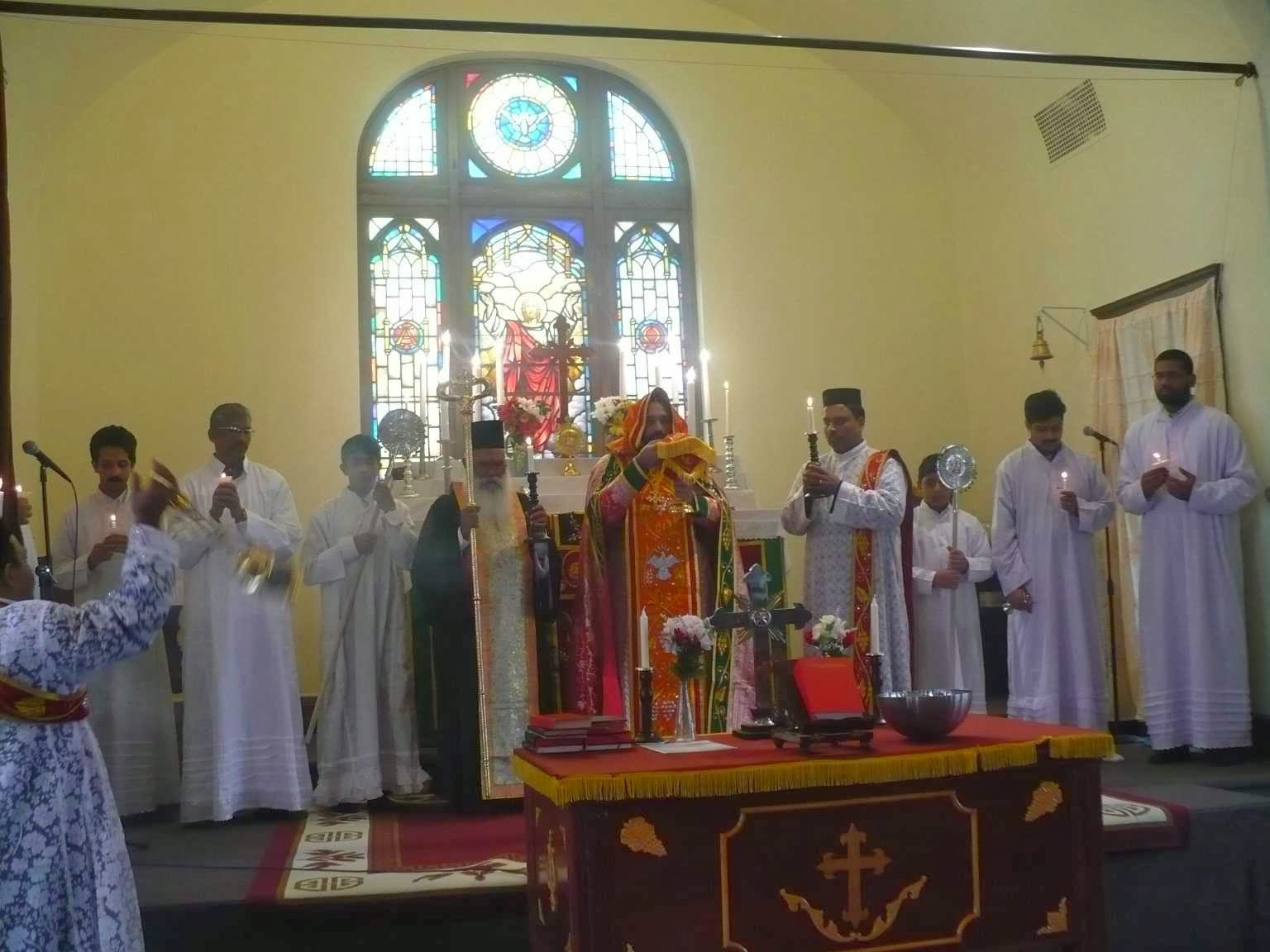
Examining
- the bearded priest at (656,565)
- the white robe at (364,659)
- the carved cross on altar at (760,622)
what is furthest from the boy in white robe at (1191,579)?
the white robe at (364,659)

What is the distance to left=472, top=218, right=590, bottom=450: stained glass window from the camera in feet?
36.2

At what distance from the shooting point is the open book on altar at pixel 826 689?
4684mm

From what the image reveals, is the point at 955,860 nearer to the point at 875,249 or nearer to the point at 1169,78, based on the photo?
the point at 1169,78

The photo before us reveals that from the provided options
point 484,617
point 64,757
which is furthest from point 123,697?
point 64,757

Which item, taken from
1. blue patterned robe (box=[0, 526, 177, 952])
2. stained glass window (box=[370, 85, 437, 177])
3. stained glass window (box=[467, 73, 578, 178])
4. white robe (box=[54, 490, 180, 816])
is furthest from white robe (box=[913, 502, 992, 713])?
blue patterned robe (box=[0, 526, 177, 952])

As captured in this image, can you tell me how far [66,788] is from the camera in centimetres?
417

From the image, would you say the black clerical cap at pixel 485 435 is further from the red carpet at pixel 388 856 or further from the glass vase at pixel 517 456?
the red carpet at pixel 388 856

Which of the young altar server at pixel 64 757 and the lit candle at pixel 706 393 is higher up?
the lit candle at pixel 706 393

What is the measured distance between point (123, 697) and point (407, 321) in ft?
14.7

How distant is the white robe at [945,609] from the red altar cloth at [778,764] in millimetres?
3591

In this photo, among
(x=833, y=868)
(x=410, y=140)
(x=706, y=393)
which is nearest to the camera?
(x=833, y=868)

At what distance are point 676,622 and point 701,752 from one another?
20.8 inches

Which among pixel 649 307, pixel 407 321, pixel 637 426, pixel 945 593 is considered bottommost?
pixel 945 593

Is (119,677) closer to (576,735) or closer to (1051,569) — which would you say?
(576,735)
